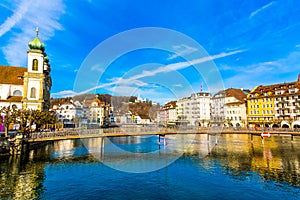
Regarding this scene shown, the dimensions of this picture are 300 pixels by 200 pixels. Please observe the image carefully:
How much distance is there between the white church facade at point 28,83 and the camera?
50406 mm

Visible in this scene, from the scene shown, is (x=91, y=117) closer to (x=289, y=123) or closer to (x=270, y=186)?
(x=289, y=123)

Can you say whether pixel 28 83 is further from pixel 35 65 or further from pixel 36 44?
pixel 36 44

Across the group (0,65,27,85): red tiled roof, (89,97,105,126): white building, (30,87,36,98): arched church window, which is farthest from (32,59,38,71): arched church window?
(89,97,105,126): white building

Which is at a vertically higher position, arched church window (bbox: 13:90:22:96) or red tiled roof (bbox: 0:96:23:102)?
arched church window (bbox: 13:90:22:96)

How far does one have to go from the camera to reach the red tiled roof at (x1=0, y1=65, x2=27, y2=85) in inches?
2139

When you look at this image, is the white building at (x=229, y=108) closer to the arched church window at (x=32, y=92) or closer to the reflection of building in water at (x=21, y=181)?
the arched church window at (x=32, y=92)

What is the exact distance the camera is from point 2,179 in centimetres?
2075

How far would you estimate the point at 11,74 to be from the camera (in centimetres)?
5638

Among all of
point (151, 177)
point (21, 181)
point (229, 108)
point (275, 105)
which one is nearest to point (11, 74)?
point (21, 181)

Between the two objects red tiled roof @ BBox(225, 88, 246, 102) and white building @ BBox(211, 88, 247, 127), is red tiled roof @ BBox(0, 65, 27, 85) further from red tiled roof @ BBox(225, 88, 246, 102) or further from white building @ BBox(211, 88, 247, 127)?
red tiled roof @ BBox(225, 88, 246, 102)

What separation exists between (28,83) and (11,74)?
9364mm

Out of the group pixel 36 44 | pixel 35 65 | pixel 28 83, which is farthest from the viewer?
pixel 36 44

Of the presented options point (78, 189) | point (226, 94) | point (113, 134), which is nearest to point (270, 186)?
point (78, 189)

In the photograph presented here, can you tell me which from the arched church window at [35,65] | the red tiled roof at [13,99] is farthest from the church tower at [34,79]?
the red tiled roof at [13,99]
